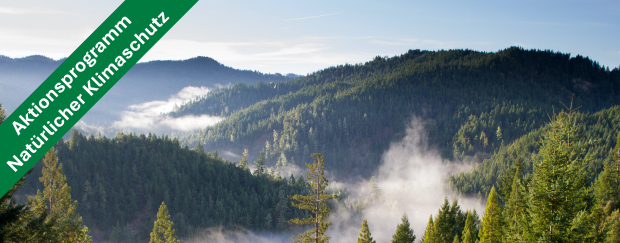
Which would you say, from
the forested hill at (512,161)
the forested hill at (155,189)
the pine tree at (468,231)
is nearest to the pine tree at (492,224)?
the pine tree at (468,231)

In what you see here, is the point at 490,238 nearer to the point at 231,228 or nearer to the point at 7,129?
the point at 7,129

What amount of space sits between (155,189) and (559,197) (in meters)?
140

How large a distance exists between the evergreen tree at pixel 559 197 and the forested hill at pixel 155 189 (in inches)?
4783

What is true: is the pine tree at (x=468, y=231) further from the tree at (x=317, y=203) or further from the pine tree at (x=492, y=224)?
the tree at (x=317, y=203)

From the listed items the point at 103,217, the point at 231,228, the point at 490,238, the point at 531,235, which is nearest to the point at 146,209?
the point at 103,217

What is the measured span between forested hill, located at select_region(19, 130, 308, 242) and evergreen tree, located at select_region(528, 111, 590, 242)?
4783 inches

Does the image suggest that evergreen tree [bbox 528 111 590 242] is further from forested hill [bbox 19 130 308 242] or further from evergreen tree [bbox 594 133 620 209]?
forested hill [bbox 19 130 308 242]

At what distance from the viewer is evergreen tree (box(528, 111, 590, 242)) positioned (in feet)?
57.8

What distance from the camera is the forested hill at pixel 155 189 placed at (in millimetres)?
123188

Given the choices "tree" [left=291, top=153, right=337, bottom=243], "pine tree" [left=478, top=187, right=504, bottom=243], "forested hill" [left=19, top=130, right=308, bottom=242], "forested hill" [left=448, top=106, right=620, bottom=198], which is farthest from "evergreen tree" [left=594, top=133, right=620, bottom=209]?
"forested hill" [left=448, top=106, right=620, bottom=198]

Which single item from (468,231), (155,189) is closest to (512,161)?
(468,231)

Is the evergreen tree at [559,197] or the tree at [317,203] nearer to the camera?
the evergreen tree at [559,197]

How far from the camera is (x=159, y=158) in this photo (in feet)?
492

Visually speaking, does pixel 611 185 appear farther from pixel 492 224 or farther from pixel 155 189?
pixel 155 189
